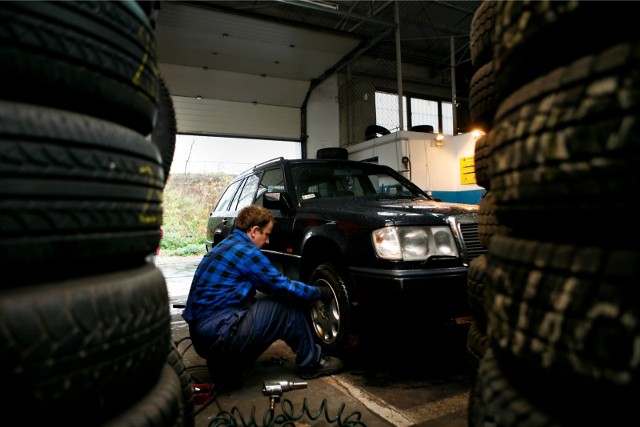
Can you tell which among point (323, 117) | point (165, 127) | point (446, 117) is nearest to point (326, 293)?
point (165, 127)

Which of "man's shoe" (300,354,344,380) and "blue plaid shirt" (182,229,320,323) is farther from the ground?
"blue plaid shirt" (182,229,320,323)

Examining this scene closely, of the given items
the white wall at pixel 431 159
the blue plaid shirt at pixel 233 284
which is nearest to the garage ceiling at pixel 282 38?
the white wall at pixel 431 159

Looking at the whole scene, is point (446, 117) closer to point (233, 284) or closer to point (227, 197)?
point (227, 197)

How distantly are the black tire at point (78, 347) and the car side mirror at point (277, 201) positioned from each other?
2.46 m

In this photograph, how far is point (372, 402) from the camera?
2.12 metres

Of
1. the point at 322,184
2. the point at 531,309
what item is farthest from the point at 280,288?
the point at 531,309

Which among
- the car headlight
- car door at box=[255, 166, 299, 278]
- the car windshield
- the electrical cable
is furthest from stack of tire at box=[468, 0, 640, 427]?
the car windshield

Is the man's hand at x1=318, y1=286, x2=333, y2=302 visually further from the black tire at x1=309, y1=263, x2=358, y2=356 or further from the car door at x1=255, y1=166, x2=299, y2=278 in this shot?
the car door at x1=255, y1=166, x2=299, y2=278

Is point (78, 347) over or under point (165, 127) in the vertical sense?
under

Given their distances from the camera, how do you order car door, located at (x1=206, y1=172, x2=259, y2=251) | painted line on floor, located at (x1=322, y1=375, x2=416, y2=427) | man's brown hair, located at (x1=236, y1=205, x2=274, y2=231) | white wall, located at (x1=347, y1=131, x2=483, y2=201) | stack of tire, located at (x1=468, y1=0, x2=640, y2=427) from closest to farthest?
stack of tire, located at (x1=468, y1=0, x2=640, y2=427) < painted line on floor, located at (x1=322, y1=375, x2=416, y2=427) < man's brown hair, located at (x1=236, y1=205, x2=274, y2=231) < car door, located at (x1=206, y1=172, x2=259, y2=251) < white wall, located at (x1=347, y1=131, x2=483, y2=201)

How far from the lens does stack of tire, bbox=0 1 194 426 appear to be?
2.43ft

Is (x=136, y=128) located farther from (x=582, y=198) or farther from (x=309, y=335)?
(x=309, y=335)

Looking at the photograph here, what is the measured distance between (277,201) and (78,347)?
2681 millimetres

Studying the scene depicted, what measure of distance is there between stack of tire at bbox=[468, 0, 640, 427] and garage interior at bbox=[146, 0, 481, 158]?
799 centimetres
